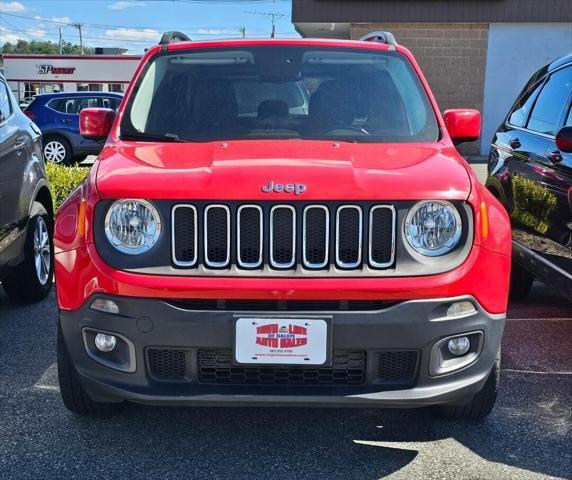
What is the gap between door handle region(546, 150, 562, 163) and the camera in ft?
14.3

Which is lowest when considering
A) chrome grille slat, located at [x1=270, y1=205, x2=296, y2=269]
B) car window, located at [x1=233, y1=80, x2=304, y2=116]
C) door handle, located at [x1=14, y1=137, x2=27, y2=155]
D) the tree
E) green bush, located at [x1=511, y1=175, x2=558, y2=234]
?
the tree

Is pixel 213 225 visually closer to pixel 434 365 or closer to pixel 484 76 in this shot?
pixel 434 365

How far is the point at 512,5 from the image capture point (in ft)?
66.1

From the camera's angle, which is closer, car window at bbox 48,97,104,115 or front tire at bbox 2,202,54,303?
front tire at bbox 2,202,54,303

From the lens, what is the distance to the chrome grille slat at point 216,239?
9.48 feet

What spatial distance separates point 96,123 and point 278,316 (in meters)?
1.94

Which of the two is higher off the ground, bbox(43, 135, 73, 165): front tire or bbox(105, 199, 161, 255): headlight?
bbox(105, 199, 161, 255): headlight

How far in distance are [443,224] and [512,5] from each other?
19.1m

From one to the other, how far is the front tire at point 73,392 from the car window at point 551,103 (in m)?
3.23

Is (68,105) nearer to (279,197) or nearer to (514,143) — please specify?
(514,143)

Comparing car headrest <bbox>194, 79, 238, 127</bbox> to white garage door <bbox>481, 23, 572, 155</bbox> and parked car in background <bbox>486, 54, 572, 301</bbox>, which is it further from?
white garage door <bbox>481, 23, 572, 155</bbox>

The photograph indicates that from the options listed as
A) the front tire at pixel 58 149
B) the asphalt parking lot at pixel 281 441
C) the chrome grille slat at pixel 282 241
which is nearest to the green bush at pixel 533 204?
the asphalt parking lot at pixel 281 441

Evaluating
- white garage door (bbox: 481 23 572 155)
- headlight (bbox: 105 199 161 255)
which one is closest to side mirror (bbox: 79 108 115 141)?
headlight (bbox: 105 199 161 255)

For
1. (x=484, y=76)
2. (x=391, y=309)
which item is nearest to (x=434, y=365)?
(x=391, y=309)
